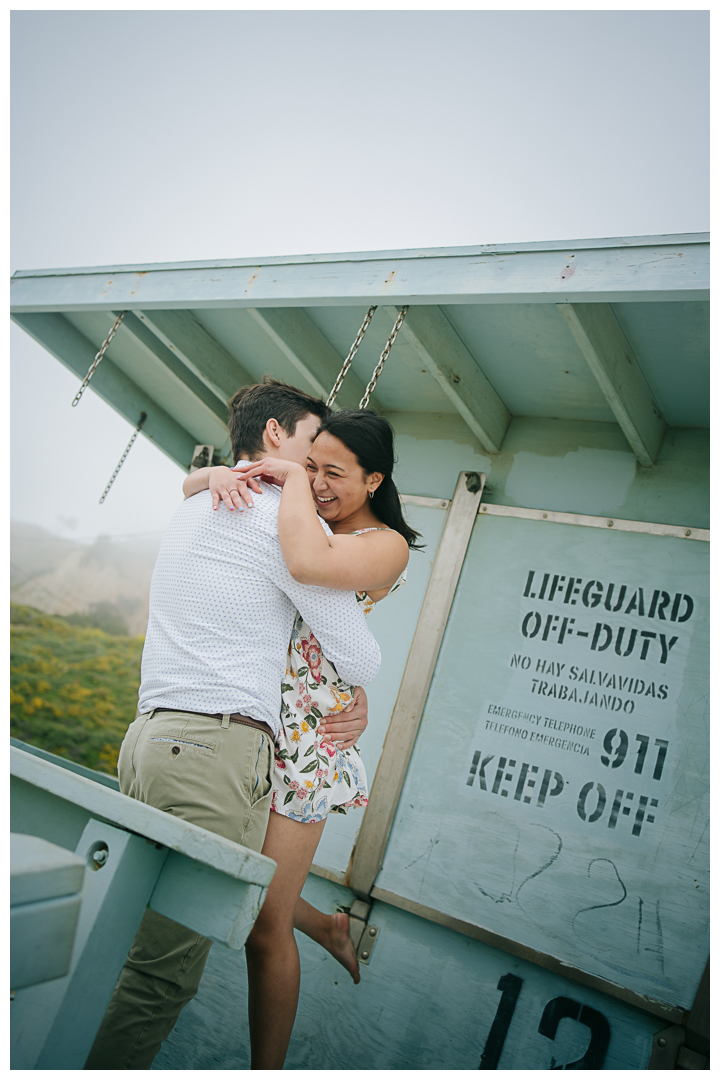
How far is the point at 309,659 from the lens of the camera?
70.6 inches

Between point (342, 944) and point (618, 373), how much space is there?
2356mm

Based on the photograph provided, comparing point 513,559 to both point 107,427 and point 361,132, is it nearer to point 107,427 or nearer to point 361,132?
point 361,132

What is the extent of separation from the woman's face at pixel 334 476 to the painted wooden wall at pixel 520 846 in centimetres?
136

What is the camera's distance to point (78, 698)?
13.7 meters

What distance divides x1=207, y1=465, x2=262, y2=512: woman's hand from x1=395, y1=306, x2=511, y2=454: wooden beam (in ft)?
4.04

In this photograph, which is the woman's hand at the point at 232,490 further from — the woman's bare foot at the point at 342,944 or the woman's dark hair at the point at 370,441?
the woman's bare foot at the point at 342,944

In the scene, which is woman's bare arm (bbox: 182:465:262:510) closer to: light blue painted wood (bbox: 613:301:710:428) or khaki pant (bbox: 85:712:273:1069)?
khaki pant (bbox: 85:712:273:1069)

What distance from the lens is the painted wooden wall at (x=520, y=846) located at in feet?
7.95

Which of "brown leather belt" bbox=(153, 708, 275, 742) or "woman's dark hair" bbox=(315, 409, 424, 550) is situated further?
"woman's dark hair" bbox=(315, 409, 424, 550)

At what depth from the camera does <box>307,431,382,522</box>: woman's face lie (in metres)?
1.90

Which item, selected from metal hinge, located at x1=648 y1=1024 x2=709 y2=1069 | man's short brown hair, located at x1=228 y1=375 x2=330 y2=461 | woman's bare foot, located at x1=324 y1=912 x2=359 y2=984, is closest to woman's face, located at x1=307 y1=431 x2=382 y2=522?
man's short brown hair, located at x1=228 y1=375 x2=330 y2=461

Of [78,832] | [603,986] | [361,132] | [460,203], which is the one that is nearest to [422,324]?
[78,832]

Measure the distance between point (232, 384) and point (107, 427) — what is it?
50.1 ft

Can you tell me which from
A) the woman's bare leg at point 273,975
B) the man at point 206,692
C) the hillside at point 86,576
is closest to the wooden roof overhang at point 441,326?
the man at point 206,692
